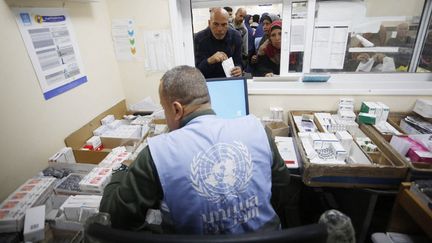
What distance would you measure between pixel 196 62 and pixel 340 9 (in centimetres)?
117

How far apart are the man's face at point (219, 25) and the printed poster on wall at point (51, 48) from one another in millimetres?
1094

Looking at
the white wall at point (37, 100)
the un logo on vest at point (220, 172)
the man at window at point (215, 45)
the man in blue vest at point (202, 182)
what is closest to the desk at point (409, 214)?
the man in blue vest at point (202, 182)

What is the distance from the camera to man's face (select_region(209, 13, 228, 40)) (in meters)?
2.07

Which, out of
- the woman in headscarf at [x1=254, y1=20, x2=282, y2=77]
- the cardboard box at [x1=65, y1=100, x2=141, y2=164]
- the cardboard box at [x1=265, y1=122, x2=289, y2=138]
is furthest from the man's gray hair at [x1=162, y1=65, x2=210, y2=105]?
the woman in headscarf at [x1=254, y1=20, x2=282, y2=77]

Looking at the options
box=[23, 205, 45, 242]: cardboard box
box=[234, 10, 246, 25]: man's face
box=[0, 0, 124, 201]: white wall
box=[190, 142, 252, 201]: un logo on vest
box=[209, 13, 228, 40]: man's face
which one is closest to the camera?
box=[190, 142, 252, 201]: un logo on vest

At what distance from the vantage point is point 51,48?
1.37 metres

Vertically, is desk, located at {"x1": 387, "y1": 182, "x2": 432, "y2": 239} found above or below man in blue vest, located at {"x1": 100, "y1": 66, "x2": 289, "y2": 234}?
below

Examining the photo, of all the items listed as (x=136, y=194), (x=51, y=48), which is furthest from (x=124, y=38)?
(x=136, y=194)

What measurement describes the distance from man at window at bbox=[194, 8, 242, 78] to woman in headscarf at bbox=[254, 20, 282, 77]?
10.0 inches

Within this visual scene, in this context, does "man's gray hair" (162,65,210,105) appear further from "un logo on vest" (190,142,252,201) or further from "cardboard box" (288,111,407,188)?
"cardboard box" (288,111,407,188)

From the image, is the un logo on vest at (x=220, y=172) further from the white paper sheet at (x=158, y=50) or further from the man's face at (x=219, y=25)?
the man's face at (x=219, y=25)

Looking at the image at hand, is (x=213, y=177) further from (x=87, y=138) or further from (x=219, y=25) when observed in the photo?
(x=219, y=25)

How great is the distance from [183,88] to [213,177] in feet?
1.07

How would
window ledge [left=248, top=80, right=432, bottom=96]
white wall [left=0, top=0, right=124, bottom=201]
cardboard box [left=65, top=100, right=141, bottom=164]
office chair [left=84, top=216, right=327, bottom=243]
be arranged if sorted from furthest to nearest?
window ledge [left=248, top=80, right=432, bottom=96] → cardboard box [left=65, top=100, right=141, bottom=164] → white wall [left=0, top=0, right=124, bottom=201] → office chair [left=84, top=216, right=327, bottom=243]
